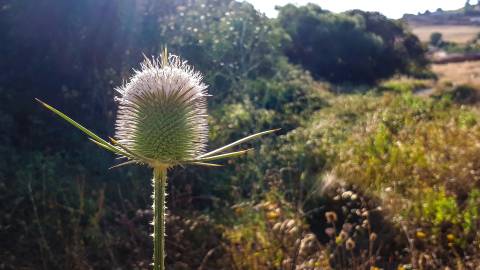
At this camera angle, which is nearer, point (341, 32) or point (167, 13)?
point (167, 13)

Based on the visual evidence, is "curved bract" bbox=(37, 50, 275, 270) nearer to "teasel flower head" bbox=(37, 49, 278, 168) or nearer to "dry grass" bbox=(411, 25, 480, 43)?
"teasel flower head" bbox=(37, 49, 278, 168)

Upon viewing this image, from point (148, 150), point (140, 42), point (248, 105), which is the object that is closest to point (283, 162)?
point (248, 105)

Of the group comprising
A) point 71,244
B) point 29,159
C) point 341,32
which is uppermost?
point 341,32

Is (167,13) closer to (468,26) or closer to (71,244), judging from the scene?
(71,244)

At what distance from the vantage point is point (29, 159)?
5.77 metres

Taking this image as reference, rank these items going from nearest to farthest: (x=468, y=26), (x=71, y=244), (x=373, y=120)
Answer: (x=71, y=244) → (x=373, y=120) → (x=468, y=26)

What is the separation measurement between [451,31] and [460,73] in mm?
16820

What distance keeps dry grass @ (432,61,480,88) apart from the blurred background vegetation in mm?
9523

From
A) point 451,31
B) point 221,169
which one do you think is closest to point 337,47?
point 221,169

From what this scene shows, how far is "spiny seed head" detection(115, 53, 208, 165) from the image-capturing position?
1.68m

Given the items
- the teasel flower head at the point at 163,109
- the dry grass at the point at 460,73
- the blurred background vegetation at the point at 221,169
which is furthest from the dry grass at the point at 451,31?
the teasel flower head at the point at 163,109

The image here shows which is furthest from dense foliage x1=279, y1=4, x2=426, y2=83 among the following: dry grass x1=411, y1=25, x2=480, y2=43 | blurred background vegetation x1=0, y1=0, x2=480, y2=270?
dry grass x1=411, y1=25, x2=480, y2=43

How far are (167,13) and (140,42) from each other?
751 mm

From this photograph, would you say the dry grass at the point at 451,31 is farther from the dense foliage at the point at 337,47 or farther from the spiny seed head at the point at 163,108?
the spiny seed head at the point at 163,108
